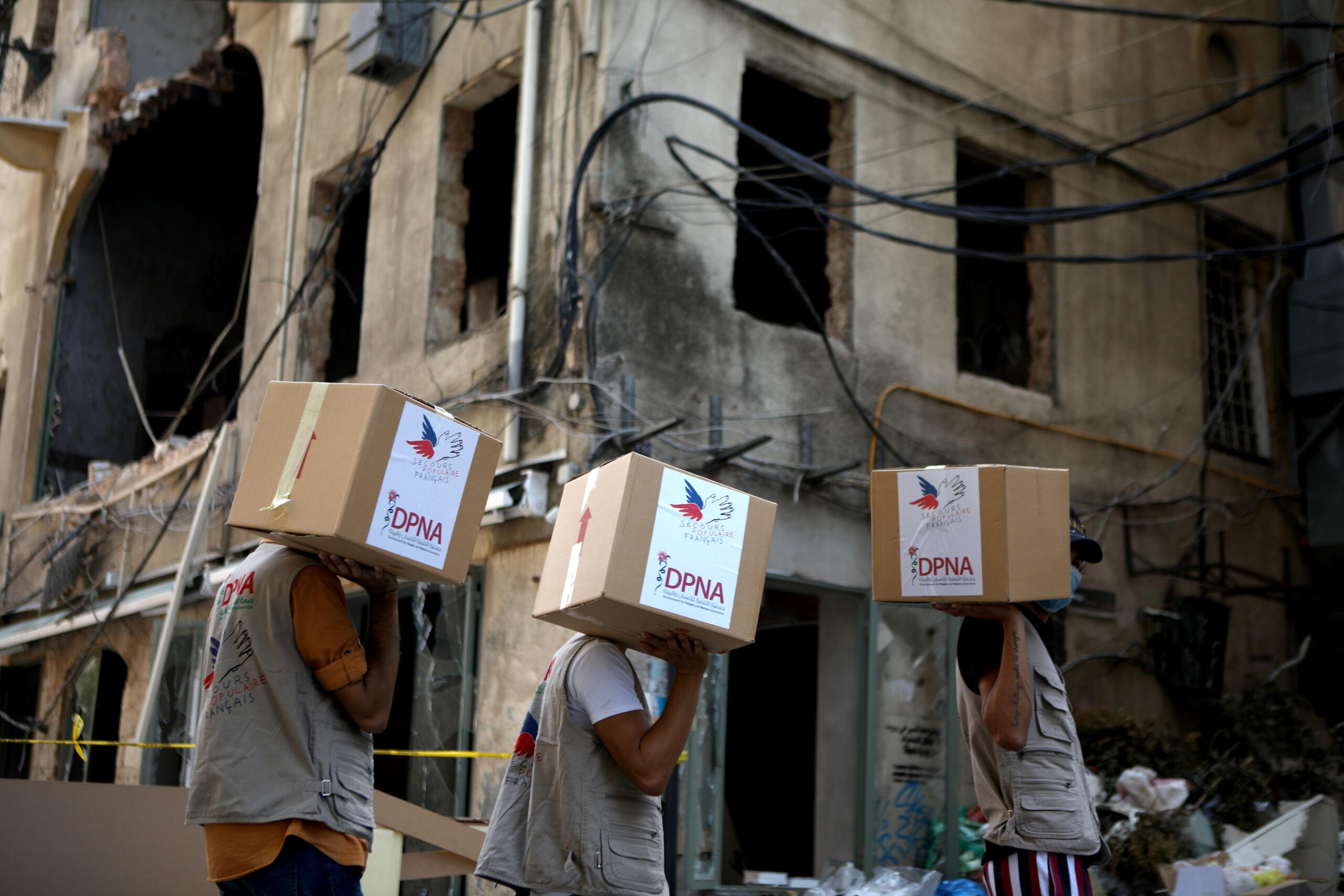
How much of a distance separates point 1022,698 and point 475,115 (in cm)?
796

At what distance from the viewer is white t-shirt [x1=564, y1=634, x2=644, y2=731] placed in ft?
10.6

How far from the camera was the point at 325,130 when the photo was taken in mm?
11242

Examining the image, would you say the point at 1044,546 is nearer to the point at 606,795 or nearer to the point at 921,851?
the point at 606,795

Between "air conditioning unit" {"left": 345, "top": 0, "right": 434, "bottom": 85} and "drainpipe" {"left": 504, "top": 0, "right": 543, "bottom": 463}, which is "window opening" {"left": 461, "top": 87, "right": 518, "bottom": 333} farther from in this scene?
"drainpipe" {"left": 504, "top": 0, "right": 543, "bottom": 463}

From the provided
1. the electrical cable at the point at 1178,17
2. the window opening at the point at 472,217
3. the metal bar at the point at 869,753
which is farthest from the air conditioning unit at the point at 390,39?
the metal bar at the point at 869,753

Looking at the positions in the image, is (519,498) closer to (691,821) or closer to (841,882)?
(691,821)

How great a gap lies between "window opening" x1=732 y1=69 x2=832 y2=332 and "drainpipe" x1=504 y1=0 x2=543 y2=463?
1454mm

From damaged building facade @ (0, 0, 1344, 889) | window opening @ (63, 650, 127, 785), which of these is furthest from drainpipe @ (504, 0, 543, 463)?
window opening @ (63, 650, 127, 785)

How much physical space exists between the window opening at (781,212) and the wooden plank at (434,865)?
4.51 m

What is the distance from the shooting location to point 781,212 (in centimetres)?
1084

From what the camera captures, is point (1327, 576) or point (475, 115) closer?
point (475, 115)

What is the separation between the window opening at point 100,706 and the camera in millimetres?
13141

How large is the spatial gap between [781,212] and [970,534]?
286 inches

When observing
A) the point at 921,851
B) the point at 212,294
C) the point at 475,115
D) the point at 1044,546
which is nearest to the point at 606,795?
the point at 1044,546
